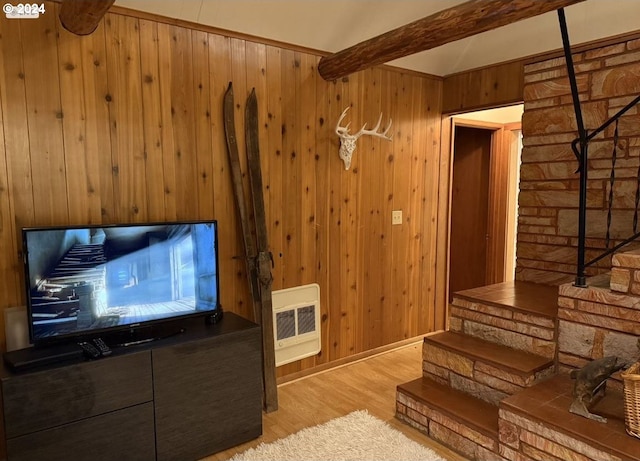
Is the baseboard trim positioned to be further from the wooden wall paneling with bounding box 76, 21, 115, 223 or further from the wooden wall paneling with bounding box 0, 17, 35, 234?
the wooden wall paneling with bounding box 0, 17, 35, 234

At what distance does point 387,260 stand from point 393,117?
1.23m

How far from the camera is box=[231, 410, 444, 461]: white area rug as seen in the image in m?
2.42

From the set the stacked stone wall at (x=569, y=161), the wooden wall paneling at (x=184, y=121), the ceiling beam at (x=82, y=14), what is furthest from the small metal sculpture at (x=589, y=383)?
the ceiling beam at (x=82, y=14)

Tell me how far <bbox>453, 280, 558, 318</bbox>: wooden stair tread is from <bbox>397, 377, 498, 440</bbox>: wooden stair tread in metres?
0.61

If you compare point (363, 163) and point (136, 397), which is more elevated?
point (363, 163)

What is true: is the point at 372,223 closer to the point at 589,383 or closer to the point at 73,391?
the point at 589,383

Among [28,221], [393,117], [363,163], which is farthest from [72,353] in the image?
[393,117]

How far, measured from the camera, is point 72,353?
6.86 ft

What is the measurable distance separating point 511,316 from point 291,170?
1.76m

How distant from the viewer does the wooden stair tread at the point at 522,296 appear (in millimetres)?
2732

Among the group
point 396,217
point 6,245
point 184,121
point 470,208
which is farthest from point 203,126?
point 470,208

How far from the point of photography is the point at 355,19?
310cm

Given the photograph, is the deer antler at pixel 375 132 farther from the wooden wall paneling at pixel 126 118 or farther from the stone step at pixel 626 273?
the stone step at pixel 626 273

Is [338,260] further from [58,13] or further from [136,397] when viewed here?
[58,13]
